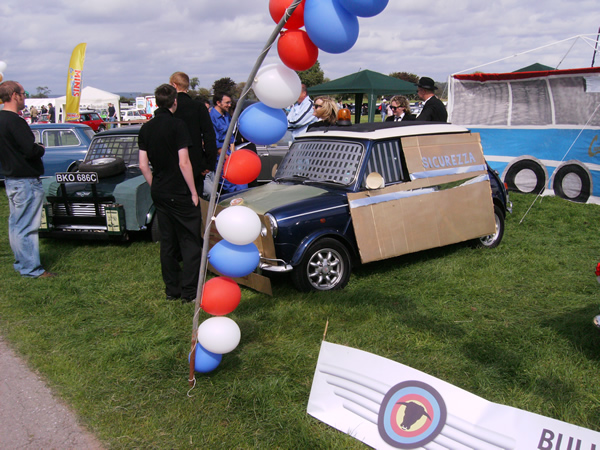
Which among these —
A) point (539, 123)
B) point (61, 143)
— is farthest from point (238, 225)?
point (61, 143)

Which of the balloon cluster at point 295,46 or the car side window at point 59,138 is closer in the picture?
the balloon cluster at point 295,46

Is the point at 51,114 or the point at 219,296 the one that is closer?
the point at 219,296

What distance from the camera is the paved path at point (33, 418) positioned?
2.96m

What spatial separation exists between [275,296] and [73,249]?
357 cm

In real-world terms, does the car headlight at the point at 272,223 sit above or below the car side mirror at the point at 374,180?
A: below

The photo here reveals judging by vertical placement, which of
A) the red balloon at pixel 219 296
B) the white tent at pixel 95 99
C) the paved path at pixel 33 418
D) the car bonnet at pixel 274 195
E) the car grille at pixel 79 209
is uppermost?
the white tent at pixel 95 99

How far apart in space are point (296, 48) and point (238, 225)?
3.65ft

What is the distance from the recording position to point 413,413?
2732 mm

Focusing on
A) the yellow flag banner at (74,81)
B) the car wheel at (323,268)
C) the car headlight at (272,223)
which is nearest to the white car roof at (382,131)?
the car wheel at (323,268)

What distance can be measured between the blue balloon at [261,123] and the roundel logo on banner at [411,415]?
171 centimetres

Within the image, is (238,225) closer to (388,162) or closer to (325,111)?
(388,162)

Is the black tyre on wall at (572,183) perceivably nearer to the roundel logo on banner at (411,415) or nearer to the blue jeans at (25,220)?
the roundel logo on banner at (411,415)

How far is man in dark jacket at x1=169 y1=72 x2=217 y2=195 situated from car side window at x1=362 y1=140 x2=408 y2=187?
1.76m

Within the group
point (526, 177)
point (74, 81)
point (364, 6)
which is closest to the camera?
point (364, 6)
